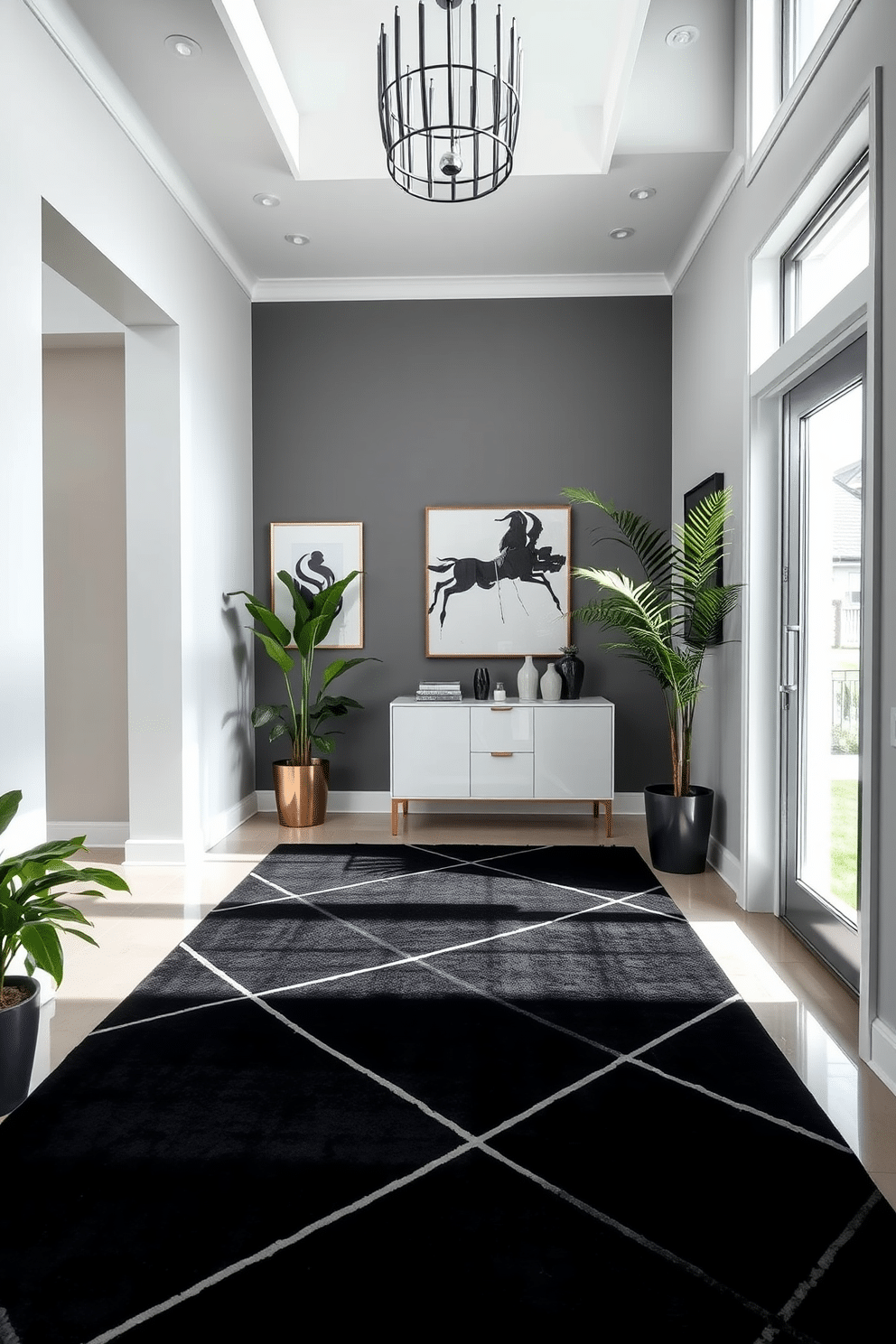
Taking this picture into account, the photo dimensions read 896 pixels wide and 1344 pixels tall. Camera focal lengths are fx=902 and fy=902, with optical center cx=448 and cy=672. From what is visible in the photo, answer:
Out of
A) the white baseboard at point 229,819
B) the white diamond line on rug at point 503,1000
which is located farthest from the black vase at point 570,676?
the white baseboard at point 229,819

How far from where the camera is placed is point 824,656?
309 centimetres

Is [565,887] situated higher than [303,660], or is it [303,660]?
[303,660]

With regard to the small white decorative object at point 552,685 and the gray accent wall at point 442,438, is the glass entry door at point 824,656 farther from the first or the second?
the gray accent wall at point 442,438

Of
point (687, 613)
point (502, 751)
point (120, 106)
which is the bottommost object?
point (502, 751)

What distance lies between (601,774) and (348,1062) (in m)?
2.73

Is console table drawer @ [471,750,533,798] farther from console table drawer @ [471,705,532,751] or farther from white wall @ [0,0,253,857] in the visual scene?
white wall @ [0,0,253,857]

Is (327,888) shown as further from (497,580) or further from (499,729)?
(497,580)

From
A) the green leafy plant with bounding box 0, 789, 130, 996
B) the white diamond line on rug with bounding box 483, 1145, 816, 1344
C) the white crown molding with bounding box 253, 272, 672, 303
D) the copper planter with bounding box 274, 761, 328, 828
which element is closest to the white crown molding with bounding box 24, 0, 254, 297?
the white crown molding with bounding box 253, 272, 672, 303

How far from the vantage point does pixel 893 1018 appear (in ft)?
7.17

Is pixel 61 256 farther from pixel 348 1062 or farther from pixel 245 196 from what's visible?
pixel 348 1062

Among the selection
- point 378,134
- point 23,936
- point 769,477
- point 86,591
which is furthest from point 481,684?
point 23,936

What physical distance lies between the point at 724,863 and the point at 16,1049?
2.89 metres

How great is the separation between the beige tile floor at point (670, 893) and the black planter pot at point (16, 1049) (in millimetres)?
231

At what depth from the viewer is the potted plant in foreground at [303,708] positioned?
4883 millimetres
